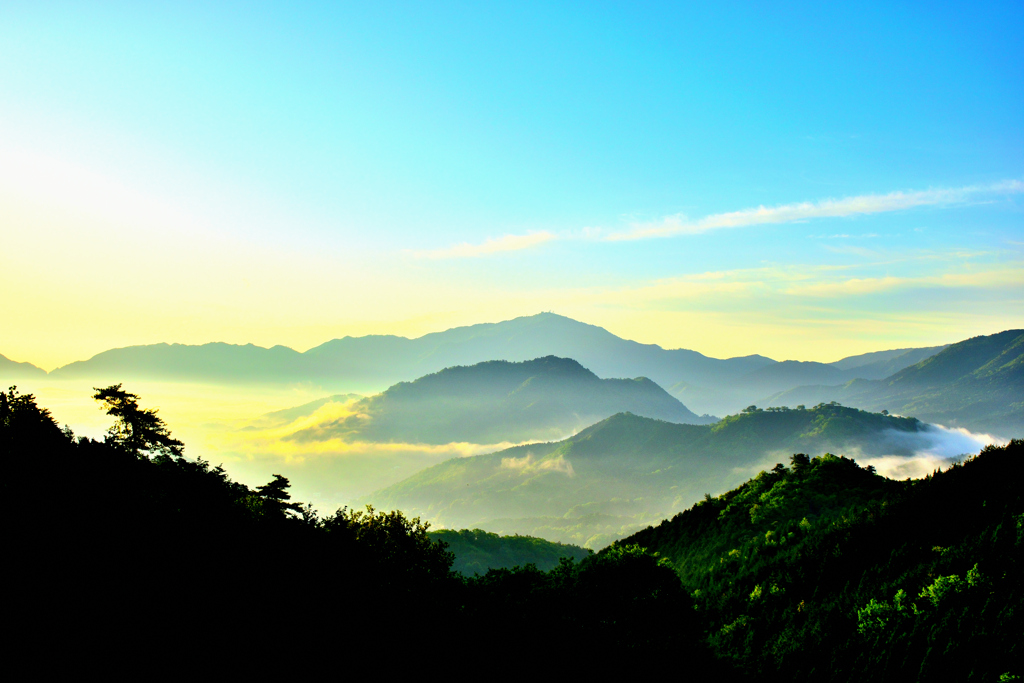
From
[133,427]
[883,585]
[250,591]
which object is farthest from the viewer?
[133,427]

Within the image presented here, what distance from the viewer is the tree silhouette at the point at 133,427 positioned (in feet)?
193

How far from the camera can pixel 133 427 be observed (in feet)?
200

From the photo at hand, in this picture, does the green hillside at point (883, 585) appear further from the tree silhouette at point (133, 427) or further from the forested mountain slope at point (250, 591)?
the tree silhouette at point (133, 427)

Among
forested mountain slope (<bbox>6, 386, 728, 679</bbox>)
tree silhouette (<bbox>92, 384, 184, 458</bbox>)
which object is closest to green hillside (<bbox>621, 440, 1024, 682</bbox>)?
forested mountain slope (<bbox>6, 386, 728, 679</bbox>)

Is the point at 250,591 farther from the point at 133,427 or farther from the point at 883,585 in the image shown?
the point at 883,585

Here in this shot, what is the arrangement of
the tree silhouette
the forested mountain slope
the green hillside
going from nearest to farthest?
the forested mountain slope
the green hillside
the tree silhouette

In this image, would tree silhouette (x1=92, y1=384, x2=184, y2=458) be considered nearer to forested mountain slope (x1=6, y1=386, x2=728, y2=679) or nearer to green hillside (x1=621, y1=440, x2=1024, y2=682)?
forested mountain slope (x1=6, y1=386, x2=728, y2=679)

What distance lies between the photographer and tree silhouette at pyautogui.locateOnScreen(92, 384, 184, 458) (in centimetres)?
5888

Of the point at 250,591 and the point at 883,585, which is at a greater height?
the point at 250,591

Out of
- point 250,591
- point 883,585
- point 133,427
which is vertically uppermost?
point 133,427

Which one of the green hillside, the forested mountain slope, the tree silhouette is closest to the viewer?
the forested mountain slope

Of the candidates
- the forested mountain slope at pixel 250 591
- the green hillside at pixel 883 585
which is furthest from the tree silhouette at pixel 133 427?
the green hillside at pixel 883 585

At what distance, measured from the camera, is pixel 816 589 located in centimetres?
4247

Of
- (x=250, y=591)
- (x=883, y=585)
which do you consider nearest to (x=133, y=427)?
(x=250, y=591)
